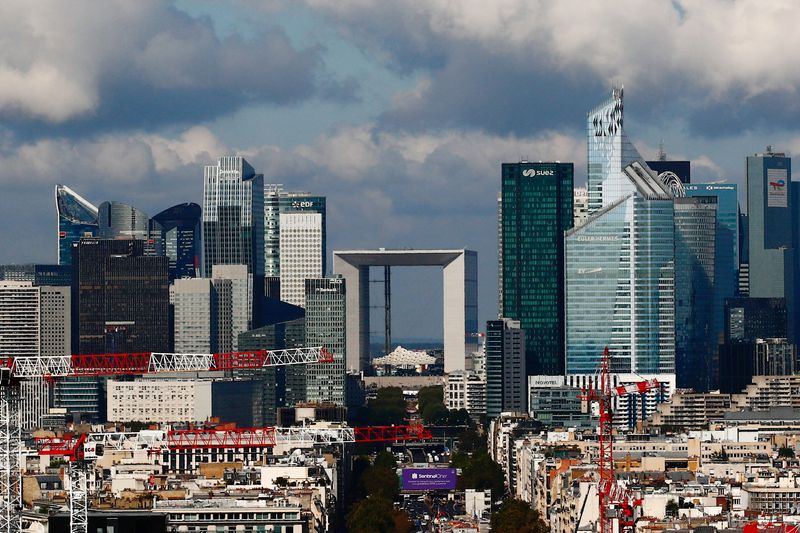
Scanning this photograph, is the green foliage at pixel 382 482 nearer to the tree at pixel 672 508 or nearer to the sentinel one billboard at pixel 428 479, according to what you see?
→ the sentinel one billboard at pixel 428 479

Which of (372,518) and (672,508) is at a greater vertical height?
(672,508)

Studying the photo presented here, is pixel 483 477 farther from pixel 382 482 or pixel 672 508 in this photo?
pixel 672 508

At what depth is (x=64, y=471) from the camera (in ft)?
481

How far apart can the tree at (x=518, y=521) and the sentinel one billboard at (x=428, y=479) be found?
36078 mm

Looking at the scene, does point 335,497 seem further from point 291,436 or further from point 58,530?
point 58,530

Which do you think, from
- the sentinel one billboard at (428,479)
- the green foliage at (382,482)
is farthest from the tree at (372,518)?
the sentinel one billboard at (428,479)

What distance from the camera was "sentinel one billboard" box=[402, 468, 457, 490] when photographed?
186m

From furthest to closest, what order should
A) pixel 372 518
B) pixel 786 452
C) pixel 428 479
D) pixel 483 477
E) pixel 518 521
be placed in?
pixel 428 479, pixel 483 477, pixel 786 452, pixel 372 518, pixel 518 521

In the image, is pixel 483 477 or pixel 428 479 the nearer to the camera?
pixel 483 477

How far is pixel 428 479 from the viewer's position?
611 ft

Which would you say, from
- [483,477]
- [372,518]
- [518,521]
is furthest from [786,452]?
[372,518]

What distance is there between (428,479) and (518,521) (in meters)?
44.0

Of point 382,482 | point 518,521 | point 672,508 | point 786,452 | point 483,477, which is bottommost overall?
point 518,521

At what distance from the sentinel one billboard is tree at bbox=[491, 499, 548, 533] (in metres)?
36.1
